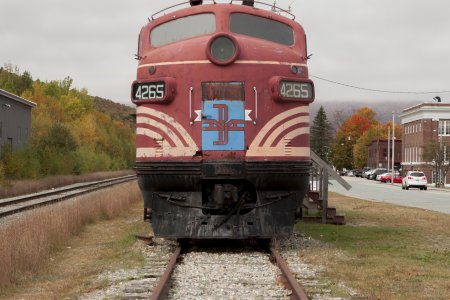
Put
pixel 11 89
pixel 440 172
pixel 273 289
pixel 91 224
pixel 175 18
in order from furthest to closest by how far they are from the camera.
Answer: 1. pixel 11 89
2. pixel 440 172
3. pixel 91 224
4. pixel 175 18
5. pixel 273 289

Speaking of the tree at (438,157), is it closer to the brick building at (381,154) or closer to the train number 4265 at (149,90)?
the brick building at (381,154)

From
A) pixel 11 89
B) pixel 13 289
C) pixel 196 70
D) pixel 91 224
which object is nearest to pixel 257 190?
pixel 196 70

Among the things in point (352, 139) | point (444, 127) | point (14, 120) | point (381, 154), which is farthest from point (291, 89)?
point (352, 139)

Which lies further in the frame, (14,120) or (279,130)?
(14,120)

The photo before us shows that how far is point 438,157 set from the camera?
62.6 metres

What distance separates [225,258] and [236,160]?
153 centimetres

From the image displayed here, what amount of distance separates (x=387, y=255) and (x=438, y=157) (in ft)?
183

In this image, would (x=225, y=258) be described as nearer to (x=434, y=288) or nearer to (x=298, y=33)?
(x=434, y=288)

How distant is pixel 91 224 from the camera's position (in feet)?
51.5

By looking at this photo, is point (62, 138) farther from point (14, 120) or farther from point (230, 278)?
point (230, 278)

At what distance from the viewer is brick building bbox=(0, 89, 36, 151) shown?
45594 millimetres

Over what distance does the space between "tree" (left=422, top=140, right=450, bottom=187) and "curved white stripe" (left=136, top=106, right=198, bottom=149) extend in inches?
2231

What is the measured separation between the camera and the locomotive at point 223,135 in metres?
9.45

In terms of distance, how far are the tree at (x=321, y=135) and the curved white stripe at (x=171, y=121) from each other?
10362 centimetres
